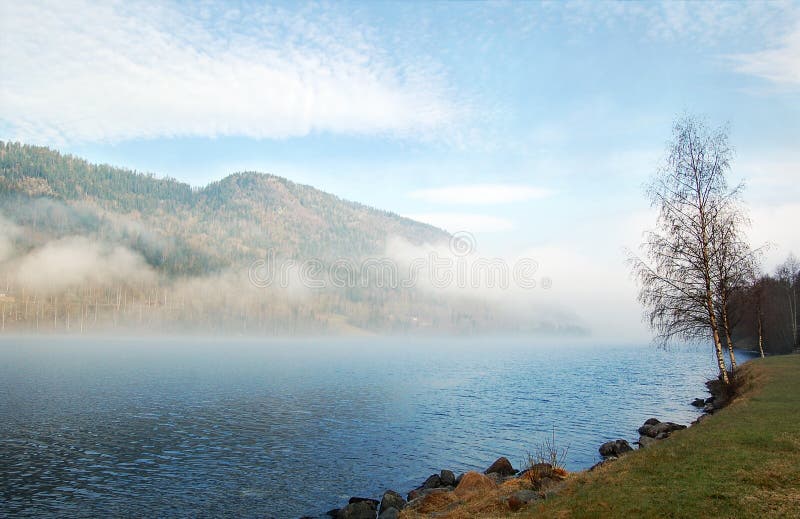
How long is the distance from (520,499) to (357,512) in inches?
411

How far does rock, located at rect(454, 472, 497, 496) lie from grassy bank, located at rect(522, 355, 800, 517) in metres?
6.09

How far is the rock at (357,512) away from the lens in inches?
1076

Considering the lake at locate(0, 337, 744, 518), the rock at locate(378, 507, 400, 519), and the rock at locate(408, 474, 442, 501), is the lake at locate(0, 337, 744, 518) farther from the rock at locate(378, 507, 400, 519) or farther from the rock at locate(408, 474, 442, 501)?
the rock at locate(378, 507, 400, 519)

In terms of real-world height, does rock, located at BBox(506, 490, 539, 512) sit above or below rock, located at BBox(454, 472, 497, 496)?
above

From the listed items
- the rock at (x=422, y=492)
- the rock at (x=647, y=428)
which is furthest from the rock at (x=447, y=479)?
the rock at (x=647, y=428)

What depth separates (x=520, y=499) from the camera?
21250 mm

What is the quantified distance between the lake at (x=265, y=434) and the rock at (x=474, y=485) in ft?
20.7

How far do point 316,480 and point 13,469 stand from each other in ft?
70.3

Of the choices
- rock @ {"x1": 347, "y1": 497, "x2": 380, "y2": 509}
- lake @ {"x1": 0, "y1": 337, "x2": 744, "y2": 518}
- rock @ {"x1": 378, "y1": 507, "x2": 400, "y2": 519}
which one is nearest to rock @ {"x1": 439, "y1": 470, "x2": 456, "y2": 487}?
lake @ {"x1": 0, "y1": 337, "x2": 744, "y2": 518}

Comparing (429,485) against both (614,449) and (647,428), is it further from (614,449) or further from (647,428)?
(647,428)

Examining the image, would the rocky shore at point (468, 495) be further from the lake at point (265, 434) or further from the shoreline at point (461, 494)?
the lake at point (265, 434)

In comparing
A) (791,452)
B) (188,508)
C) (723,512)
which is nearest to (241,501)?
Result: (188,508)

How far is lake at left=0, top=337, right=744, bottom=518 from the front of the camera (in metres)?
31.6

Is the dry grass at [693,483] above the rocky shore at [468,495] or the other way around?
above
